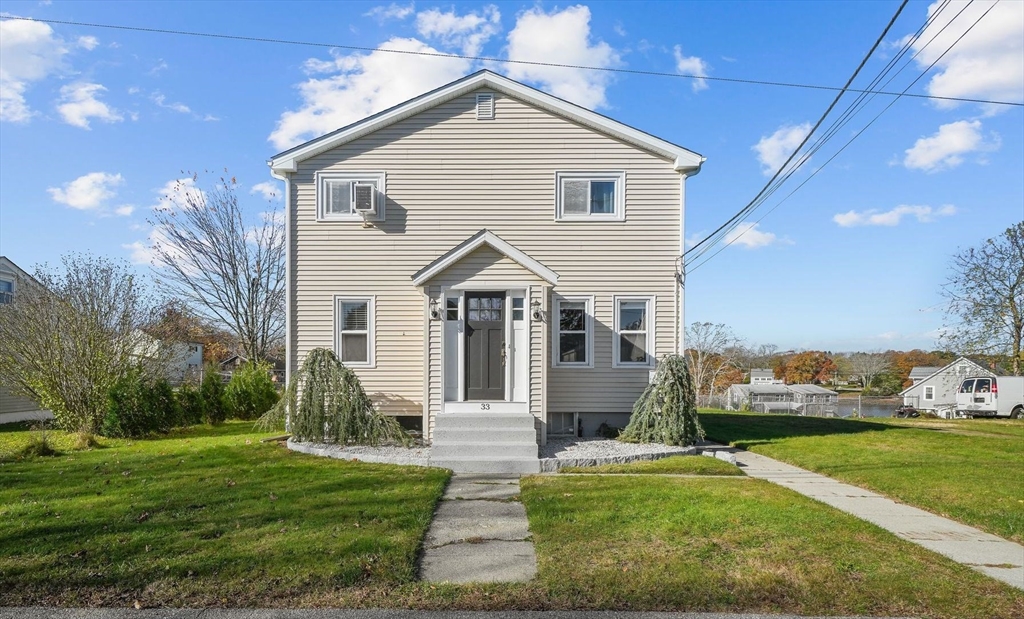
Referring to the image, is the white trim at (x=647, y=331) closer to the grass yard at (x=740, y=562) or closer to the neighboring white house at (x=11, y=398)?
the grass yard at (x=740, y=562)

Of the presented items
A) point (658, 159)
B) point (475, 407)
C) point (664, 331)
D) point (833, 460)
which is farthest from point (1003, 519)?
point (658, 159)

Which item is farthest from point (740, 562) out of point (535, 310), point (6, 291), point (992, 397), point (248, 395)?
point (992, 397)

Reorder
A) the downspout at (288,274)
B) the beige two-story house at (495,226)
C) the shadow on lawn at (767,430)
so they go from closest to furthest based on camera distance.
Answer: the downspout at (288,274) < the beige two-story house at (495,226) < the shadow on lawn at (767,430)

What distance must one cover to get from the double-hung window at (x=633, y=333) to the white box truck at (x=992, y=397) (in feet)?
74.1

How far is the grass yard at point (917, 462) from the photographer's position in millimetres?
7137

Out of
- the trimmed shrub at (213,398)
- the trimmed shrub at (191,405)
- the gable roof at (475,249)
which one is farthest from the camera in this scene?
the trimmed shrub at (213,398)

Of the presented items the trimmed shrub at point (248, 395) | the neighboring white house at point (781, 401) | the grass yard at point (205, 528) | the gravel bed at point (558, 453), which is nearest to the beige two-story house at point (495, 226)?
the gravel bed at point (558, 453)

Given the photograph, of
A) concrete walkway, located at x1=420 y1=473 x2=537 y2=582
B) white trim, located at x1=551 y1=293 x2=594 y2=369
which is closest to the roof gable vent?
white trim, located at x1=551 y1=293 x2=594 y2=369

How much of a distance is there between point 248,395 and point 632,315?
10.8 meters

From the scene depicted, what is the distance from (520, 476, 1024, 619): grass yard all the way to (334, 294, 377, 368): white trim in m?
6.10

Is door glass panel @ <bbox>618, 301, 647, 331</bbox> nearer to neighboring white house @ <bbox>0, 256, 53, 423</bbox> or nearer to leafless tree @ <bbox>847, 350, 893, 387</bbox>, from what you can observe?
neighboring white house @ <bbox>0, 256, 53, 423</bbox>

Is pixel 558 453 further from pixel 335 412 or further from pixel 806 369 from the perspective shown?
pixel 806 369

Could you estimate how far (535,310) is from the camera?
35.7 ft

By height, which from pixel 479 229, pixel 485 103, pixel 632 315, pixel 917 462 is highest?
pixel 485 103
